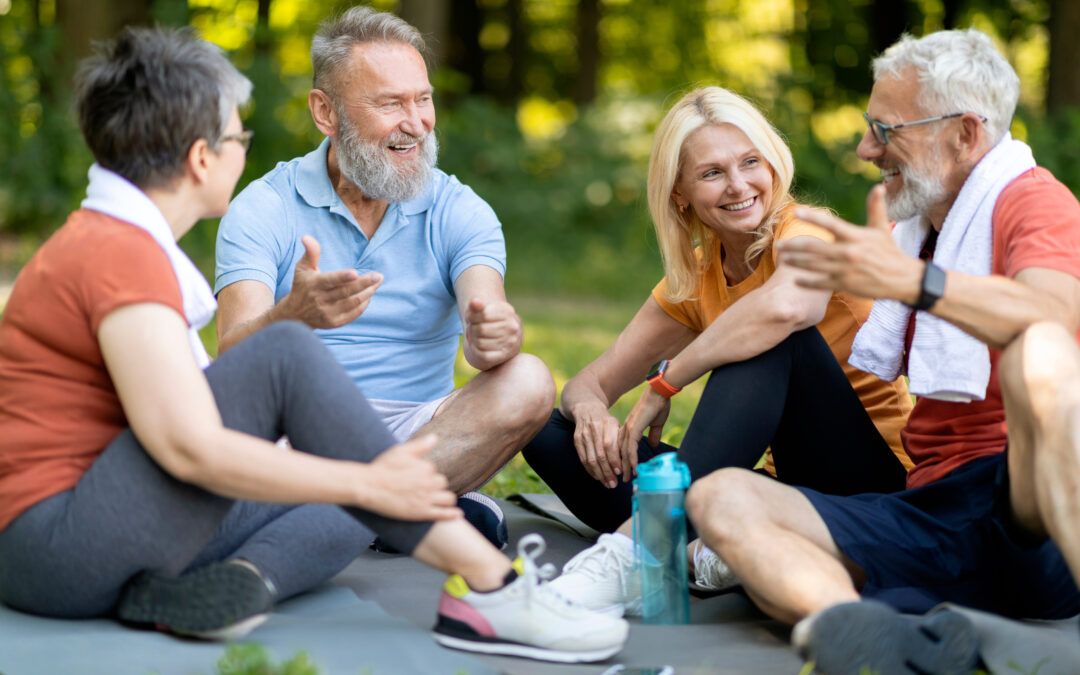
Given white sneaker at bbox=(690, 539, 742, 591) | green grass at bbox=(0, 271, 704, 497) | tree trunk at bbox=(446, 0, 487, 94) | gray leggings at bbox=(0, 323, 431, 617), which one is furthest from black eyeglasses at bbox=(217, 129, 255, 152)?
tree trunk at bbox=(446, 0, 487, 94)

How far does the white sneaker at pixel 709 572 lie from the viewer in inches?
145

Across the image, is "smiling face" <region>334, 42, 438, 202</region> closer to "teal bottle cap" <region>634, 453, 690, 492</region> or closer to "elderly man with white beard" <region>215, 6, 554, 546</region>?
"elderly man with white beard" <region>215, 6, 554, 546</region>

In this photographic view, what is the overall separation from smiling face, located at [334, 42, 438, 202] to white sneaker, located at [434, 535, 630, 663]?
167 centimetres

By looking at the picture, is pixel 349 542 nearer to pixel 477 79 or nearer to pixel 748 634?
pixel 748 634

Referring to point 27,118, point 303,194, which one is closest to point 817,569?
point 303,194

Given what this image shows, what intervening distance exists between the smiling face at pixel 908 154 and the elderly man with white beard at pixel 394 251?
1.15 m

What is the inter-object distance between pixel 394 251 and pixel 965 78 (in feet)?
6.02

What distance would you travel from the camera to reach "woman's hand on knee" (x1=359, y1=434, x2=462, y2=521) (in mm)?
2908

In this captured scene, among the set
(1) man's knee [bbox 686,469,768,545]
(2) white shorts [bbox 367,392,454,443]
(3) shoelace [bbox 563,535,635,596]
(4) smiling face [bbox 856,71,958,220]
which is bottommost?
(3) shoelace [bbox 563,535,635,596]

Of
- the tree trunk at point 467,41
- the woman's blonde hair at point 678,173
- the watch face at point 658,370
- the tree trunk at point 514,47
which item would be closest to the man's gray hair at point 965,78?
the woman's blonde hair at point 678,173

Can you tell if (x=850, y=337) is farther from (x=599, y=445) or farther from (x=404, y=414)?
(x=404, y=414)

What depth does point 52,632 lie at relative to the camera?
302 centimetres

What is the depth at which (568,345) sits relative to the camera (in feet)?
31.1

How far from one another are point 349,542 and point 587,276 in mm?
10254
